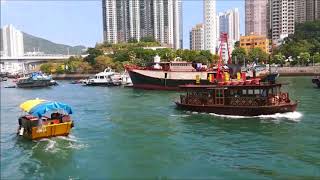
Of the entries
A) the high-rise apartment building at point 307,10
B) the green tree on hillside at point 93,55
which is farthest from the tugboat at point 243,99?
the high-rise apartment building at point 307,10

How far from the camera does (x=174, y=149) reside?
2070 cm

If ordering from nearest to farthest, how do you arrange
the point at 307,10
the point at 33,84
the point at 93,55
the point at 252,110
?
the point at 252,110 < the point at 33,84 < the point at 93,55 < the point at 307,10

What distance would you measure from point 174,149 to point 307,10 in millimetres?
138696

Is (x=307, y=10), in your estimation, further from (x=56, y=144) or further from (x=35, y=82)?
(x=56, y=144)

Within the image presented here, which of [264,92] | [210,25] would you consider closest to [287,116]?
[264,92]

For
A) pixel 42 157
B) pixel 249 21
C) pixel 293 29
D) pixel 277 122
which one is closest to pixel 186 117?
pixel 277 122

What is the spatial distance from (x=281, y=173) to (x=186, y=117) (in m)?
14.2

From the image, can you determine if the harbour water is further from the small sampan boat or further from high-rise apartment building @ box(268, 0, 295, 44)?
high-rise apartment building @ box(268, 0, 295, 44)

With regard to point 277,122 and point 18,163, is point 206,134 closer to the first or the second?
point 277,122

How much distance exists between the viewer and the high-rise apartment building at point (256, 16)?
550 ft

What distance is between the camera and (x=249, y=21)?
571 ft

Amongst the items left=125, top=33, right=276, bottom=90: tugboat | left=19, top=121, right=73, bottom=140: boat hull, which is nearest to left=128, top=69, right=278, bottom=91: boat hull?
left=125, top=33, right=276, bottom=90: tugboat

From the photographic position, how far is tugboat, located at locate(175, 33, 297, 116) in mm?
29344

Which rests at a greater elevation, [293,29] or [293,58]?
[293,29]
